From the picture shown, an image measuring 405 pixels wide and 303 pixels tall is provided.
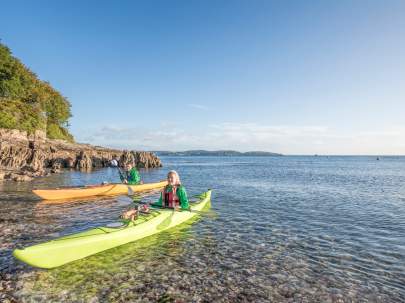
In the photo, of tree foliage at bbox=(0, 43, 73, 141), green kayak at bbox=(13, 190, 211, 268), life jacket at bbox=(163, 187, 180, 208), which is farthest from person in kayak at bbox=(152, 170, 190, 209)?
tree foliage at bbox=(0, 43, 73, 141)

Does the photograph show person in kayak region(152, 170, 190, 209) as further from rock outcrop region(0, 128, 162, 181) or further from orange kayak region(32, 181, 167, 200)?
rock outcrop region(0, 128, 162, 181)

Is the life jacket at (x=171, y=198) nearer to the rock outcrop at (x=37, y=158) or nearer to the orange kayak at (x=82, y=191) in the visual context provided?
the orange kayak at (x=82, y=191)

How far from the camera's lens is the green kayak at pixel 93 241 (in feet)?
27.2

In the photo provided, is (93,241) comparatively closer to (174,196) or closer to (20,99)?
(174,196)

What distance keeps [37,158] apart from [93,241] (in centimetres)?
3736

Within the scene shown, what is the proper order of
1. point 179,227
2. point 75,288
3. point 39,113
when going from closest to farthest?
point 75,288 → point 179,227 → point 39,113

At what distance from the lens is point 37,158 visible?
4147cm

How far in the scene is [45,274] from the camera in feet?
28.4

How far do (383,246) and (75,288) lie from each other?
38.2ft

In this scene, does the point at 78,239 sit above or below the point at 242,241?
above

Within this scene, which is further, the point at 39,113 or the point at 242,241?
the point at 39,113

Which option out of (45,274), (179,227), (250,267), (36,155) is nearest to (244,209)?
(179,227)

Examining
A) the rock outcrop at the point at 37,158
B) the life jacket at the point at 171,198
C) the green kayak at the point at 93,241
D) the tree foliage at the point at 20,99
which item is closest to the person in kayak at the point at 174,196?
the life jacket at the point at 171,198

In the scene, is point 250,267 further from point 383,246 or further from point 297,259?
point 383,246
